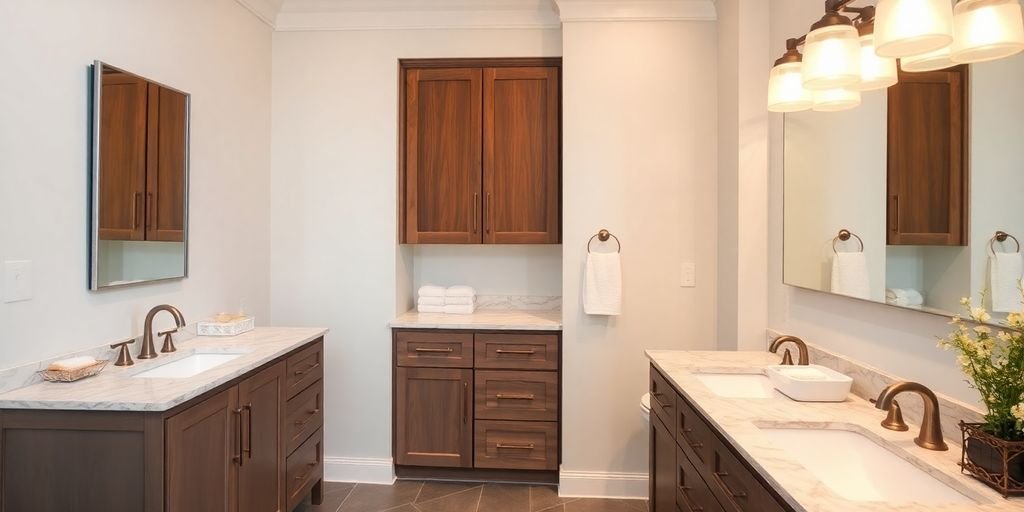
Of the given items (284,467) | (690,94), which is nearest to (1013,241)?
(690,94)

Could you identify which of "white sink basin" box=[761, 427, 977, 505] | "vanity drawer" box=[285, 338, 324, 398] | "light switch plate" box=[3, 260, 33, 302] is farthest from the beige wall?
"white sink basin" box=[761, 427, 977, 505]

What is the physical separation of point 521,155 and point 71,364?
7.53ft

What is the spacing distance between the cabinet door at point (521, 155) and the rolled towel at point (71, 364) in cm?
198

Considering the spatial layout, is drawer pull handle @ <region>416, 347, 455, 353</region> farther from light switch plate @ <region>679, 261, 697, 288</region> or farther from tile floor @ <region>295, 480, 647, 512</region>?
light switch plate @ <region>679, 261, 697, 288</region>

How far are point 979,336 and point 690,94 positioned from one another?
6.75 ft

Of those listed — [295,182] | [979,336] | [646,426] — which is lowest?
[646,426]

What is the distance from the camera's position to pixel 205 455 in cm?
168

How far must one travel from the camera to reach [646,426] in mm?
2879

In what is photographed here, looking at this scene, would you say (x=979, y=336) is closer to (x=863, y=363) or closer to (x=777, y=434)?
(x=777, y=434)

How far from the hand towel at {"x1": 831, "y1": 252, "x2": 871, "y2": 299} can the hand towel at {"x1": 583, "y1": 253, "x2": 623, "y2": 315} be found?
3.57 feet

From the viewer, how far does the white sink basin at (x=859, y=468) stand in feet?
3.75

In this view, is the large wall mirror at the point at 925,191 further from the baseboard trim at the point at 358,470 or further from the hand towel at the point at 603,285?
the baseboard trim at the point at 358,470

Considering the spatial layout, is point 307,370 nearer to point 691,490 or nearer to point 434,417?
point 434,417

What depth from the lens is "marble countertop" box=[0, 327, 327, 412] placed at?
1430 mm
